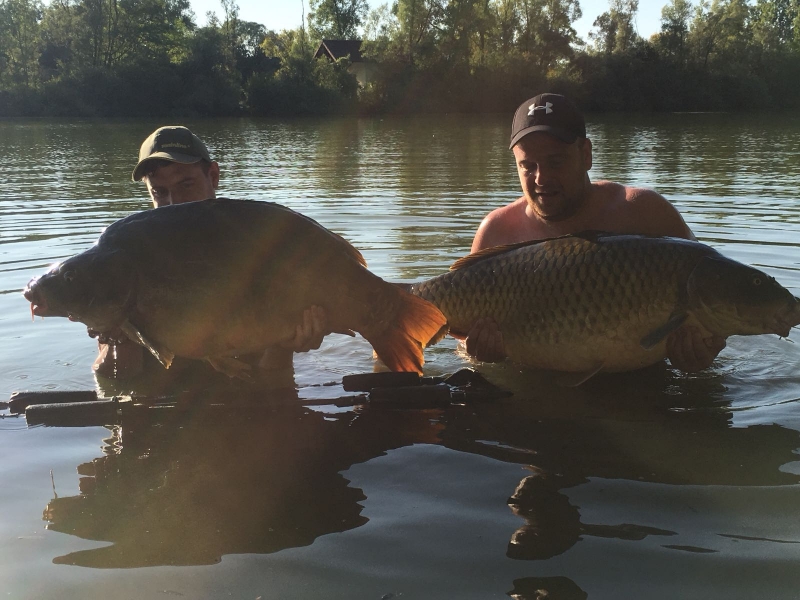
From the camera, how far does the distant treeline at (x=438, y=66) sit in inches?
1700

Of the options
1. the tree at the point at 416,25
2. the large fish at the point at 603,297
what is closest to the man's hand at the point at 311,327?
the large fish at the point at 603,297

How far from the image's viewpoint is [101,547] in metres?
2.28

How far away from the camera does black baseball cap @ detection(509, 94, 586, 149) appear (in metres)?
3.87

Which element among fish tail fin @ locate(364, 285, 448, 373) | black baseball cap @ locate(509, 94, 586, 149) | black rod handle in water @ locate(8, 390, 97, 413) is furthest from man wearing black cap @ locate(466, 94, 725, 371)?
black rod handle in water @ locate(8, 390, 97, 413)

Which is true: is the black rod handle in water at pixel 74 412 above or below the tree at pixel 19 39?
below

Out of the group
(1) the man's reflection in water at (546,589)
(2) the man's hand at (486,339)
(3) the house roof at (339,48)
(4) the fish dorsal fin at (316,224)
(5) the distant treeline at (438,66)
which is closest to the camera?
(1) the man's reflection in water at (546,589)

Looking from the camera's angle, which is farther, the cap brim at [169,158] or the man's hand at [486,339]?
the cap brim at [169,158]

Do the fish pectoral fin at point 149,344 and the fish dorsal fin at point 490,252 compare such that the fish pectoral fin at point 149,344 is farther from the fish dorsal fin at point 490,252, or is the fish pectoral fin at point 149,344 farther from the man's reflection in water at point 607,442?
the fish dorsal fin at point 490,252

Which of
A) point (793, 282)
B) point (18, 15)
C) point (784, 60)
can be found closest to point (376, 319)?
point (793, 282)

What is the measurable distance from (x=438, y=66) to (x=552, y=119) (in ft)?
144

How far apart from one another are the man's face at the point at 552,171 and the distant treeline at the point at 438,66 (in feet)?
132

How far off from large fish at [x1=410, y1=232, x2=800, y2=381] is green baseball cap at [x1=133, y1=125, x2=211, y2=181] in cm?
117

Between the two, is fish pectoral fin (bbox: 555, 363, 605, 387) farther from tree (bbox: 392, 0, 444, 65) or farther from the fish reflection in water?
tree (bbox: 392, 0, 444, 65)

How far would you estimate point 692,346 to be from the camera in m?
3.49
